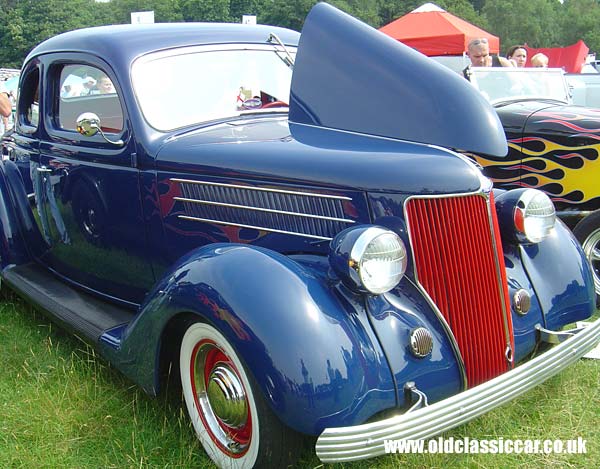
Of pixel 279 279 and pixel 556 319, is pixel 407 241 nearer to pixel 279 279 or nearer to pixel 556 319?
pixel 279 279

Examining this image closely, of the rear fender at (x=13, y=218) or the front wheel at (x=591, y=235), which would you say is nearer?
the rear fender at (x=13, y=218)

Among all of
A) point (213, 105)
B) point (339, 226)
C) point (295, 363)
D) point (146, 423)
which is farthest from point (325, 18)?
point (146, 423)

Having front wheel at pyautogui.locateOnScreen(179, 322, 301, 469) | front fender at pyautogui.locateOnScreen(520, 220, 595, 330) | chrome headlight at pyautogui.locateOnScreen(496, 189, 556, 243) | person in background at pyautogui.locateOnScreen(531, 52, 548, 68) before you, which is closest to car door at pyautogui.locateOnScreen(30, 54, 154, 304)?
front wheel at pyautogui.locateOnScreen(179, 322, 301, 469)

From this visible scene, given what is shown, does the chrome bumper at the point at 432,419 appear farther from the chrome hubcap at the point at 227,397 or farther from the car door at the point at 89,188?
the car door at the point at 89,188

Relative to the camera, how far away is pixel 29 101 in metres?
3.99

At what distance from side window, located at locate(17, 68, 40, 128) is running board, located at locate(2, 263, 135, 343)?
0.96 m

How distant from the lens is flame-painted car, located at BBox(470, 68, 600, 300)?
441 centimetres

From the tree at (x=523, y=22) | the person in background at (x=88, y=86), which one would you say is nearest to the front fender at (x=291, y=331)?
the person in background at (x=88, y=86)

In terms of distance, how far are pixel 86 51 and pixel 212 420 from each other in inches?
82.3

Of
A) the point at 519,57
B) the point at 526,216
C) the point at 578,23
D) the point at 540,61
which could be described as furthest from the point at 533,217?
the point at 578,23

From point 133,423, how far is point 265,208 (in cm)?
110

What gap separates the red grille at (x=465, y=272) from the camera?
7.19ft

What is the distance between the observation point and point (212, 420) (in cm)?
234

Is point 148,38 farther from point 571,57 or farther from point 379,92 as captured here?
point 571,57
